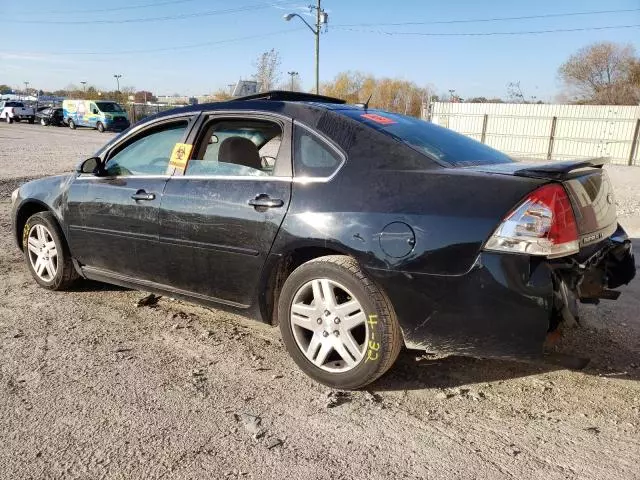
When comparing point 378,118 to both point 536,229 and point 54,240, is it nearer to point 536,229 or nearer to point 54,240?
point 536,229

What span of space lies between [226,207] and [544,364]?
1978mm

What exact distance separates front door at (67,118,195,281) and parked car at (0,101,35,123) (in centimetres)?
4786

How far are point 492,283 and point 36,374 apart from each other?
257cm

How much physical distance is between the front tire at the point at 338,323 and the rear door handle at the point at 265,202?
1.29ft

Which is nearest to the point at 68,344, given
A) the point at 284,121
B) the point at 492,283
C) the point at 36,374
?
the point at 36,374

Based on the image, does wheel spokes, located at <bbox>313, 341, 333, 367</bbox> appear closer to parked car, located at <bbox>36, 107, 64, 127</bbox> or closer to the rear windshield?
the rear windshield

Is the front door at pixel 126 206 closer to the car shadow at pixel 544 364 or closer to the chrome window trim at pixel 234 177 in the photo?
the chrome window trim at pixel 234 177

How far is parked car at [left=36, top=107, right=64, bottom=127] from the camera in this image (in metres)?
41.7

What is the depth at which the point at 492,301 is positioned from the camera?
2.54 meters

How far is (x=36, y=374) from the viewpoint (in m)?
3.15

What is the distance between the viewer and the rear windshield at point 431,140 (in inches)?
123

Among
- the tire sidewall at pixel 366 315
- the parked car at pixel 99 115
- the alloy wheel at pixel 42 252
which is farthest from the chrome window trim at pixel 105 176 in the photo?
the parked car at pixel 99 115

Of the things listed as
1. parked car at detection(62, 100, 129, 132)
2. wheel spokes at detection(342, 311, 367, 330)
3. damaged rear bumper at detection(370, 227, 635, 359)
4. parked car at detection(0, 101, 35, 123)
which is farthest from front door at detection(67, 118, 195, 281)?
parked car at detection(0, 101, 35, 123)

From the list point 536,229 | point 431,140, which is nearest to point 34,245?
point 431,140
